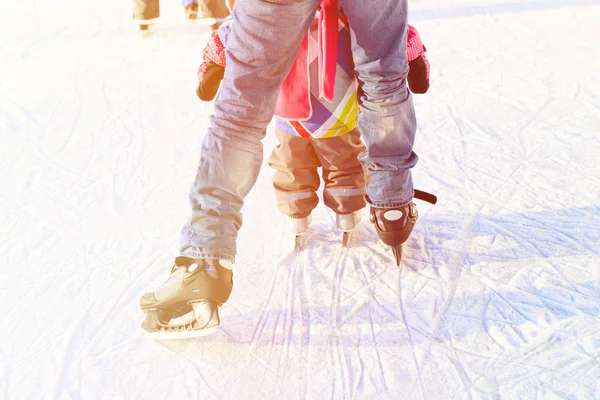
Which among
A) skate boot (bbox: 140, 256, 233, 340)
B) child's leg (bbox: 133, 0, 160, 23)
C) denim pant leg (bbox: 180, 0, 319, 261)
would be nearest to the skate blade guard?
skate boot (bbox: 140, 256, 233, 340)

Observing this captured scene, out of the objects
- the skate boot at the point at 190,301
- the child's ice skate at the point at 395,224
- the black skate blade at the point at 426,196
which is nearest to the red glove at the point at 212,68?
the skate boot at the point at 190,301

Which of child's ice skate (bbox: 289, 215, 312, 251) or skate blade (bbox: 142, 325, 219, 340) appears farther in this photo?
child's ice skate (bbox: 289, 215, 312, 251)

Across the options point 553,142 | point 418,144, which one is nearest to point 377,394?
point 418,144

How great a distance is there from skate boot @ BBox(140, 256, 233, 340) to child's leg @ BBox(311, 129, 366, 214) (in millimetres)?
421

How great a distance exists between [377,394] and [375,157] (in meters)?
0.58

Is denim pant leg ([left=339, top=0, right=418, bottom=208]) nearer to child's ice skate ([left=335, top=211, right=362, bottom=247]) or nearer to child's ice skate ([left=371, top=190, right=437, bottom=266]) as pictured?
child's ice skate ([left=371, top=190, right=437, bottom=266])

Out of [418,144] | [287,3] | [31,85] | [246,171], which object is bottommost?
[31,85]

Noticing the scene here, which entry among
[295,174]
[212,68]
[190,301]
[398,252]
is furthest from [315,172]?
[190,301]

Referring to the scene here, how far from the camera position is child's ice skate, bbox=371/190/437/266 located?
179 cm

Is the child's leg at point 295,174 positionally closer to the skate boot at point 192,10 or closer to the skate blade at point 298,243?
the skate blade at point 298,243

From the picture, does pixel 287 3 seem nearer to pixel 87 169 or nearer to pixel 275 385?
pixel 275 385

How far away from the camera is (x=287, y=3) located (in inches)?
56.3

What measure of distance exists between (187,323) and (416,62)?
2.78 ft

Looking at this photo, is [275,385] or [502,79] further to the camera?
[502,79]
